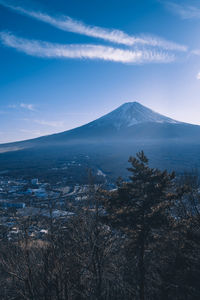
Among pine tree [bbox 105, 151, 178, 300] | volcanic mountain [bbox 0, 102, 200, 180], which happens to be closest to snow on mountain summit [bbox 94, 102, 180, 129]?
volcanic mountain [bbox 0, 102, 200, 180]

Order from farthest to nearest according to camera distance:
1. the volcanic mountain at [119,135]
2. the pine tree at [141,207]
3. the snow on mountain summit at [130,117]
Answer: the snow on mountain summit at [130,117], the volcanic mountain at [119,135], the pine tree at [141,207]

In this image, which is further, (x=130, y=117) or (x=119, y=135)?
(x=130, y=117)

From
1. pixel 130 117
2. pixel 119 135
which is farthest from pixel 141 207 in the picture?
pixel 130 117

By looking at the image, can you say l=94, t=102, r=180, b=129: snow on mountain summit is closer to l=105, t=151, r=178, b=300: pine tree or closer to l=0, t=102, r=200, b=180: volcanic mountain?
l=0, t=102, r=200, b=180: volcanic mountain

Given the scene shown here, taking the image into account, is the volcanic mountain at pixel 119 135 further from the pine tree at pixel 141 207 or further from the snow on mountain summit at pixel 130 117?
the pine tree at pixel 141 207

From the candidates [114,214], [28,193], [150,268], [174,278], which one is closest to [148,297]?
[150,268]

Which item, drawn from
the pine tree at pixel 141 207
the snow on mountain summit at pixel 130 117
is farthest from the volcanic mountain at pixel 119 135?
the pine tree at pixel 141 207

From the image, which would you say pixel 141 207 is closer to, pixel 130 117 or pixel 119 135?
pixel 119 135
